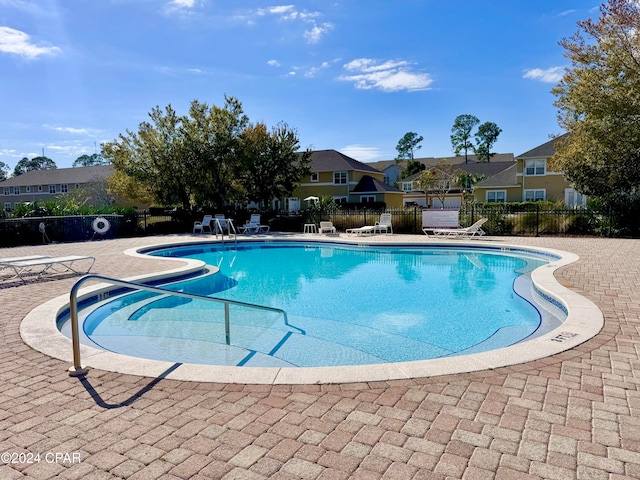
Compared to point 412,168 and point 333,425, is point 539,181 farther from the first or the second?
point 333,425

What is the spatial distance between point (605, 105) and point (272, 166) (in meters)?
20.1

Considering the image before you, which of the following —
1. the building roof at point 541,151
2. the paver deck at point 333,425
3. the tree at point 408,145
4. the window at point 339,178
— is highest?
the tree at point 408,145

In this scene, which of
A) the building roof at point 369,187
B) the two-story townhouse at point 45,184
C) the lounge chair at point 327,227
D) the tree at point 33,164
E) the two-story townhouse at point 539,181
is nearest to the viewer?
the lounge chair at point 327,227

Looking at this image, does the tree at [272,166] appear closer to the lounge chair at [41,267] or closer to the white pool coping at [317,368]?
the lounge chair at [41,267]

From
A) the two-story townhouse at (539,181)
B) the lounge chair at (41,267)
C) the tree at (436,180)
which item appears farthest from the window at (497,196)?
the lounge chair at (41,267)

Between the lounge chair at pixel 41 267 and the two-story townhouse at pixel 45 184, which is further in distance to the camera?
the two-story townhouse at pixel 45 184

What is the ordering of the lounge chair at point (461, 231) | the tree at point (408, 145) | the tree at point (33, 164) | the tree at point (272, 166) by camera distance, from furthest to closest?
the tree at point (33, 164) → the tree at point (408, 145) → the tree at point (272, 166) → the lounge chair at point (461, 231)

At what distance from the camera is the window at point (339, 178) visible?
1517 inches

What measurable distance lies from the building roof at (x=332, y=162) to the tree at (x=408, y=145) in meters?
46.2

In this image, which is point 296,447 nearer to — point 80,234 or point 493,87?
point 80,234

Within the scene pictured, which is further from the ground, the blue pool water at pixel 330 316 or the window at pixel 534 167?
the window at pixel 534 167

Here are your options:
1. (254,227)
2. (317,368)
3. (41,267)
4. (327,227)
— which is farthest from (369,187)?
(317,368)

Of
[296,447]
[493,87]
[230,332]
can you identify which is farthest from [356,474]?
[493,87]

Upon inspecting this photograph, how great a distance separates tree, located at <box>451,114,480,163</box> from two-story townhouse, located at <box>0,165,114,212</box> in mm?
59545
